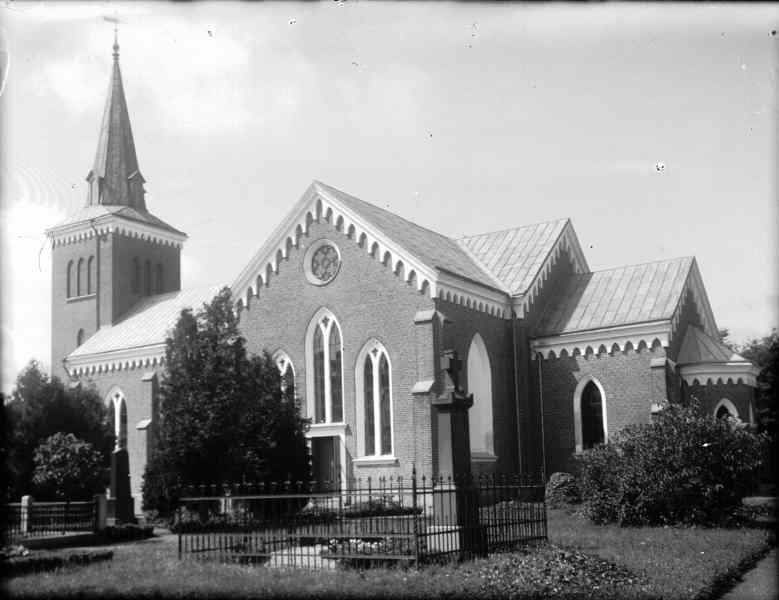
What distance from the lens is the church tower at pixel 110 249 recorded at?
47.1 meters

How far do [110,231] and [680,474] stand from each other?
34.9 metres

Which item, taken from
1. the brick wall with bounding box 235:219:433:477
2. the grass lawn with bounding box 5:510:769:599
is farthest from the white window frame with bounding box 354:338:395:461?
the grass lawn with bounding box 5:510:769:599

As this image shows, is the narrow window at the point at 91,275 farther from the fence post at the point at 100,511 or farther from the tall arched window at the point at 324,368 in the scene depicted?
the fence post at the point at 100,511

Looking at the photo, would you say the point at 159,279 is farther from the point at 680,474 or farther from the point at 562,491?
the point at 680,474

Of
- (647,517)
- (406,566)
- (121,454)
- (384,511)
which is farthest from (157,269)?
(406,566)

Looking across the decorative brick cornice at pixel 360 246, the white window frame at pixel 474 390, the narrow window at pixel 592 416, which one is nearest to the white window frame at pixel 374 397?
the decorative brick cornice at pixel 360 246

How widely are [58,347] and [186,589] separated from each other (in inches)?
1559

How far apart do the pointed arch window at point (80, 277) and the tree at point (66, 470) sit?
65.5 ft

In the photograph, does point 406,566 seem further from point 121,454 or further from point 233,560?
point 121,454

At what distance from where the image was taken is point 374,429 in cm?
2908

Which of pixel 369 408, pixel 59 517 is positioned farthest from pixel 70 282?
pixel 59 517

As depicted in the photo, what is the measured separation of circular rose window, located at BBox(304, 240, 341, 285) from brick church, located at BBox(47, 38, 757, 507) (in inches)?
2.0

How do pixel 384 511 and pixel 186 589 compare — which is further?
pixel 384 511

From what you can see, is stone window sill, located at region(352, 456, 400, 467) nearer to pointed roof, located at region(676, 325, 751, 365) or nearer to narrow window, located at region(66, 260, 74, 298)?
pointed roof, located at region(676, 325, 751, 365)
